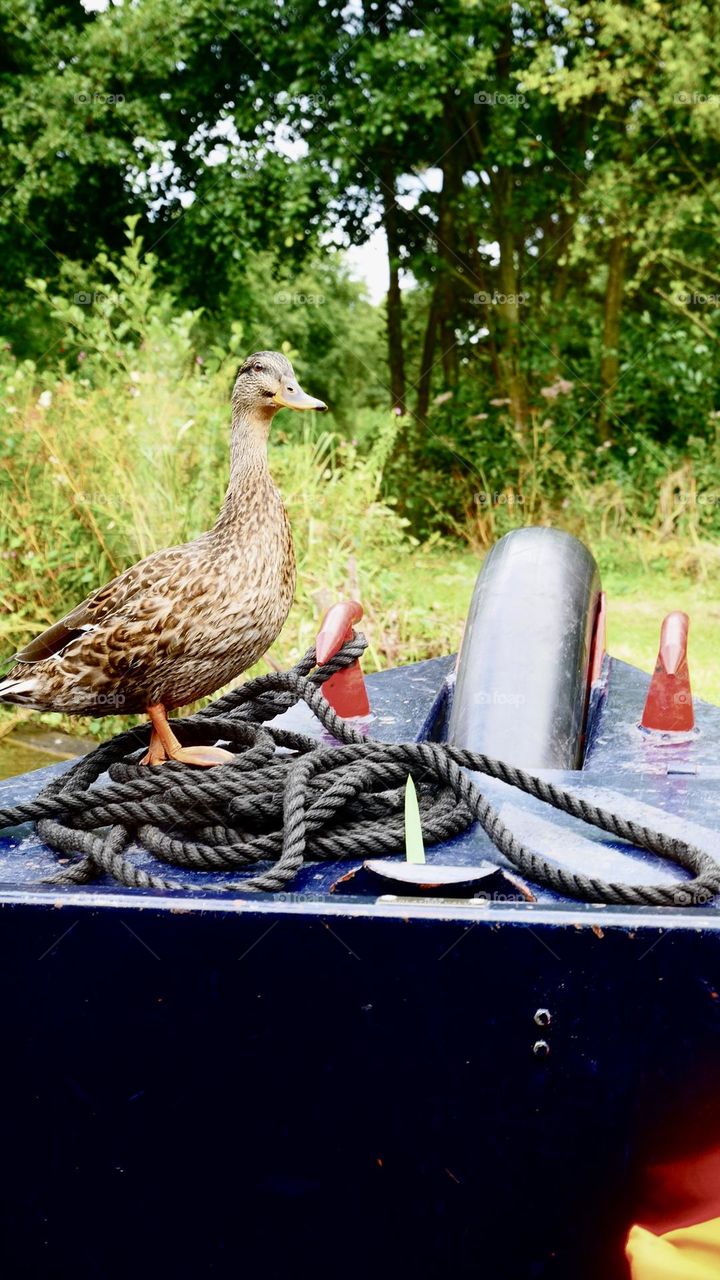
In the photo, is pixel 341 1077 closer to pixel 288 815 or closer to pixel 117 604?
pixel 288 815

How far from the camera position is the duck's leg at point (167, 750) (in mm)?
1866

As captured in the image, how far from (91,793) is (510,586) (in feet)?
3.74

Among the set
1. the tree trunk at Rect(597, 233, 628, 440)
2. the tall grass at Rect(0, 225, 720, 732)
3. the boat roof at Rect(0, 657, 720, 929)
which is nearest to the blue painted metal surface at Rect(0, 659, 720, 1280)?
the boat roof at Rect(0, 657, 720, 929)

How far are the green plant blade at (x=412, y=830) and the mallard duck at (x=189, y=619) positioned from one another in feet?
1.35

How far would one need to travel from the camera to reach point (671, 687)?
7.57 feet

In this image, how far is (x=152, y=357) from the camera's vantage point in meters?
6.09

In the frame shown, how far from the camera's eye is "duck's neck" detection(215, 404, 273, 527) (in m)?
1.90

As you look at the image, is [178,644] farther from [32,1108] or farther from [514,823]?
[32,1108]

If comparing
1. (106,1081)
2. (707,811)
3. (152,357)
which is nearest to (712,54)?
(152,357)

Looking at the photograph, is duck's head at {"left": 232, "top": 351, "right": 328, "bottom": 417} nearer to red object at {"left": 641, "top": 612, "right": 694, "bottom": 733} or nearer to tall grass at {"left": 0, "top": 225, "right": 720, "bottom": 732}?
red object at {"left": 641, "top": 612, "right": 694, "bottom": 733}

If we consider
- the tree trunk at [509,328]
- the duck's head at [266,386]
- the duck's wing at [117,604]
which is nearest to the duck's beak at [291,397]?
the duck's head at [266,386]

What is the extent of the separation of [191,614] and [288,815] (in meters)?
0.42

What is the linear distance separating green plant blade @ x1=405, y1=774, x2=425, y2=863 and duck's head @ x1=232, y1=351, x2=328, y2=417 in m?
0.71

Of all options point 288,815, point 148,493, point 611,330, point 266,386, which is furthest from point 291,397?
point 611,330
